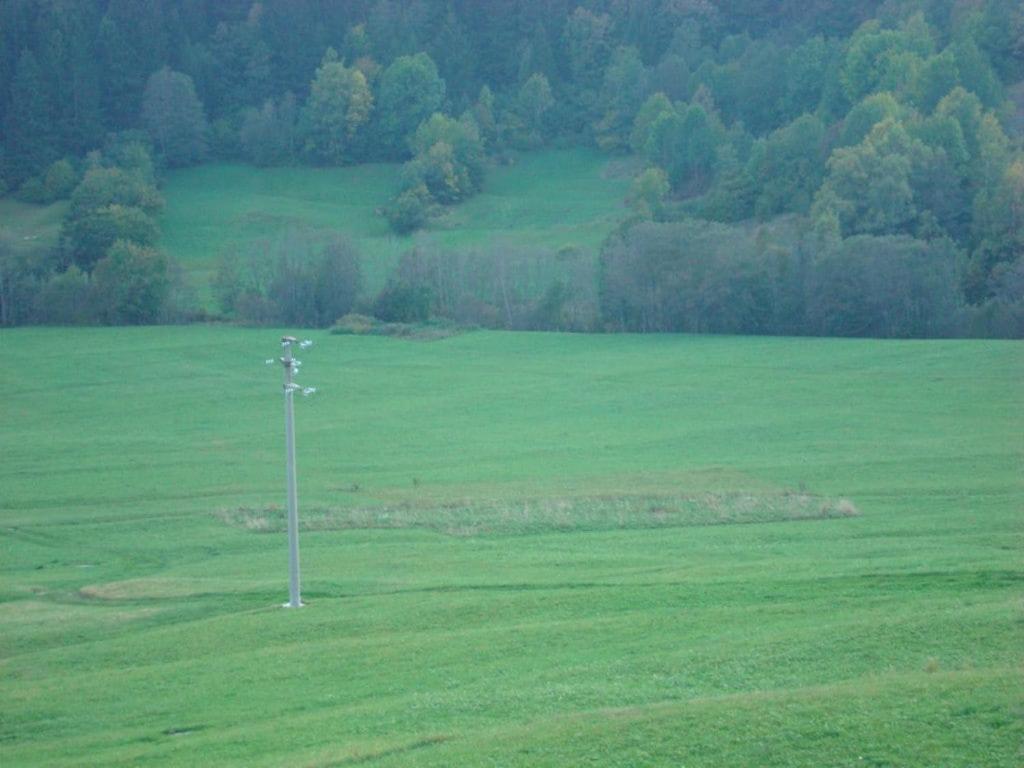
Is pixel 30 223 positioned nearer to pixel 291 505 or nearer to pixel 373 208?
pixel 373 208

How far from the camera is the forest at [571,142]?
286ft

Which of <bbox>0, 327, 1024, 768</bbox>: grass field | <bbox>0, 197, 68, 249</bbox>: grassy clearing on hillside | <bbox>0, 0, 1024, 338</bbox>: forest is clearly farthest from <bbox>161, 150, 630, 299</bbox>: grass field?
<bbox>0, 327, 1024, 768</bbox>: grass field

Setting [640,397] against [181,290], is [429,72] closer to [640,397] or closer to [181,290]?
[181,290]

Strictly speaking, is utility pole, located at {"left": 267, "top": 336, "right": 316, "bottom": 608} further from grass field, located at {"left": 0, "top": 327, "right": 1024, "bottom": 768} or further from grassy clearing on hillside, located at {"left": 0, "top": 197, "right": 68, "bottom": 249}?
grassy clearing on hillside, located at {"left": 0, "top": 197, "right": 68, "bottom": 249}

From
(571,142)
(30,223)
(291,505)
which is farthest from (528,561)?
(571,142)

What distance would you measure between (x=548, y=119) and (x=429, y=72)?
47.9 ft

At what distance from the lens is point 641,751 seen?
17.2 metres

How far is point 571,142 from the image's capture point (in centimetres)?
14875

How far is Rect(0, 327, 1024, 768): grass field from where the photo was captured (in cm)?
1870

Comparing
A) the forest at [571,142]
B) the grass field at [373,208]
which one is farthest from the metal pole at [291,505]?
the grass field at [373,208]

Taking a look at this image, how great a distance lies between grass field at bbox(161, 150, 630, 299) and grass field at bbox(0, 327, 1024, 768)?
38.3 meters

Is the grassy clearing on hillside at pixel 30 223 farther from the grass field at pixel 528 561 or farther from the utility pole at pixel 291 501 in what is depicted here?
the utility pole at pixel 291 501

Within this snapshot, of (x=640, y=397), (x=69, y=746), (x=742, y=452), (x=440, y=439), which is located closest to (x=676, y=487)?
(x=742, y=452)

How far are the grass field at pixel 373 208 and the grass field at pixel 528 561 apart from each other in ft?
126
